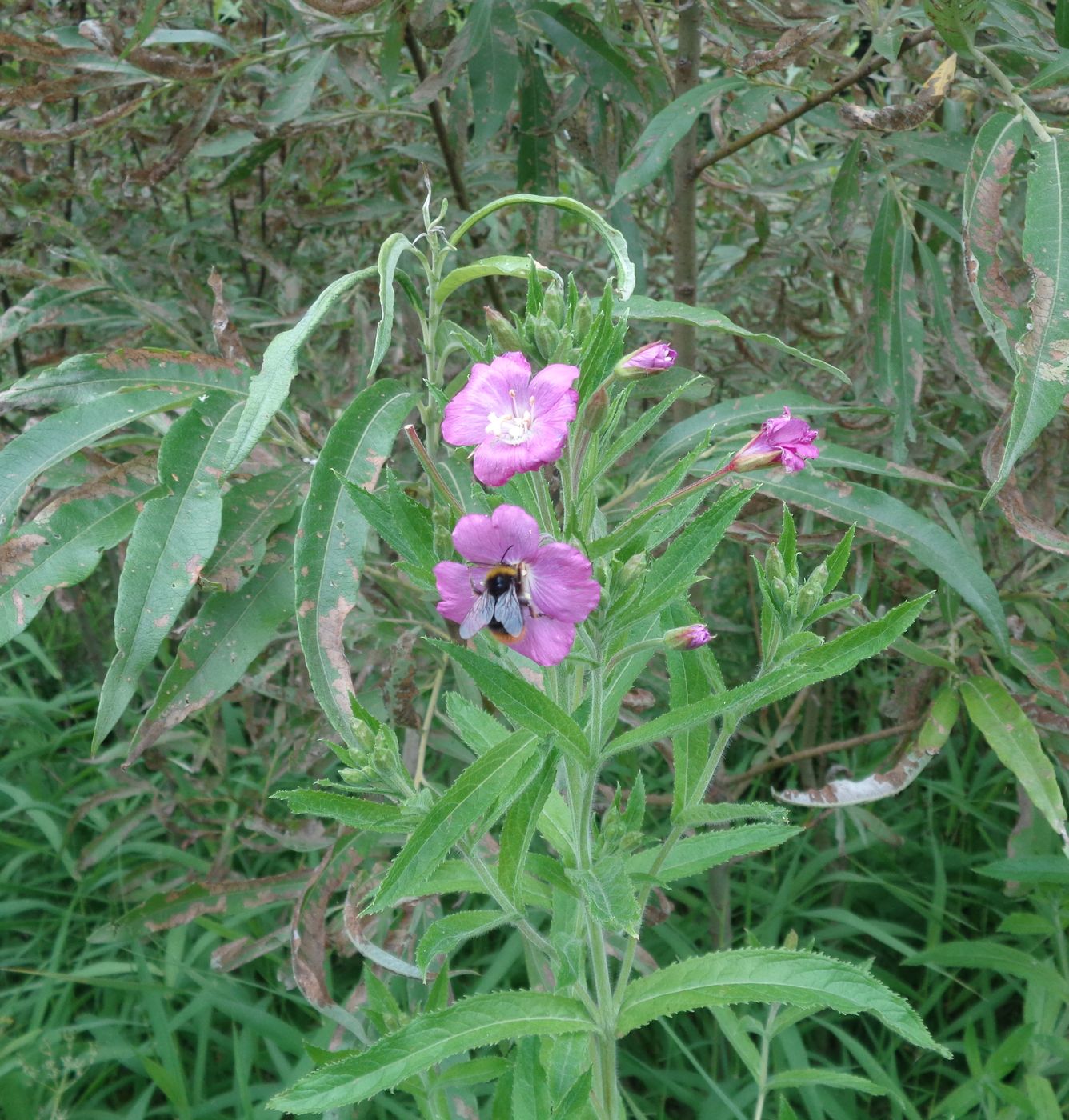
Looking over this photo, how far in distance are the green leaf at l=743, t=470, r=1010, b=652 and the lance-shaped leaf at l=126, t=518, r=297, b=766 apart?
62 cm

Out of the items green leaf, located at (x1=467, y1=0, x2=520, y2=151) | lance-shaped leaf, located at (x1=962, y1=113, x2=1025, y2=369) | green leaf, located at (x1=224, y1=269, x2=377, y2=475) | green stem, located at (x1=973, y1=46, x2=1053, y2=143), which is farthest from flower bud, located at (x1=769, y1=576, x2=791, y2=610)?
green leaf, located at (x1=467, y1=0, x2=520, y2=151)

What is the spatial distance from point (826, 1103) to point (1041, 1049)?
1.31 feet

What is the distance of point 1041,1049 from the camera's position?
1645mm

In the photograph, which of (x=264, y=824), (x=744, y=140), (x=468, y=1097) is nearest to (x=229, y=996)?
(x=264, y=824)

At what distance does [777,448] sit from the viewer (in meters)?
1.00

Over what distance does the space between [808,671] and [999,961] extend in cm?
107

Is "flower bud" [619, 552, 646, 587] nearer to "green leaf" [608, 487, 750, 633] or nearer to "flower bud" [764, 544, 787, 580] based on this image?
"green leaf" [608, 487, 750, 633]

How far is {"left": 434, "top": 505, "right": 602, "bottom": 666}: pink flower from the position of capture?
0.83 metres

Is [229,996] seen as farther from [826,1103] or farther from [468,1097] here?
[826,1103]

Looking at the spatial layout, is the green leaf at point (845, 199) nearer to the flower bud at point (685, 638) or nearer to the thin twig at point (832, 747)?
the thin twig at point (832, 747)

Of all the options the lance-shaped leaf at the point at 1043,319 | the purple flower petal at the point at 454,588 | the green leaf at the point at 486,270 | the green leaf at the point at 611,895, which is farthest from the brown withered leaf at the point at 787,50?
the green leaf at the point at 611,895

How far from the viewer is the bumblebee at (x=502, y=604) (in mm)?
833

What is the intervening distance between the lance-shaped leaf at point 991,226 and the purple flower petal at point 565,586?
56cm

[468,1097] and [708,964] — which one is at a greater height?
[708,964]
